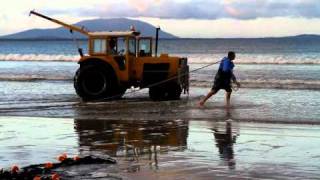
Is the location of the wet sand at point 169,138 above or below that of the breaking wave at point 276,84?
below

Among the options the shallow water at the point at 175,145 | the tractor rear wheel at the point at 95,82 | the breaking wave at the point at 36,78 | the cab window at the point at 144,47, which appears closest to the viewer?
the shallow water at the point at 175,145

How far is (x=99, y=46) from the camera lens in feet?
62.7

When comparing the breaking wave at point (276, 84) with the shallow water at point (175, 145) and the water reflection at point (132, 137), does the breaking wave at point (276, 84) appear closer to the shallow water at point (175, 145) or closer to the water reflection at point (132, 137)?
the shallow water at point (175, 145)

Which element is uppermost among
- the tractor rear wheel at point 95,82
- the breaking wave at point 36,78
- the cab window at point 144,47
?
the cab window at point 144,47

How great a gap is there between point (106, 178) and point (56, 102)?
37.5 ft

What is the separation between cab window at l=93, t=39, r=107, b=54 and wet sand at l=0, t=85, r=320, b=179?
6.16 ft

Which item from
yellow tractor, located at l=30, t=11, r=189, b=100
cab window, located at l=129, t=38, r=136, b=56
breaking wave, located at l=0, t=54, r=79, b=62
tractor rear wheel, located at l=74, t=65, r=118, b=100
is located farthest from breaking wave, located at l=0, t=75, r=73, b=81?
breaking wave, located at l=0, t=54, r=79, b=62

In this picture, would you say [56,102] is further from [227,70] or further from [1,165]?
[1,165]

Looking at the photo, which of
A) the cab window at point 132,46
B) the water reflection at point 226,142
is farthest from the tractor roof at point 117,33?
the water reflection at point 226,142

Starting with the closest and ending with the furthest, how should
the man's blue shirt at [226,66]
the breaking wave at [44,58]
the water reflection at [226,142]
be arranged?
the water reflection at [226,142] < the man's blue shirt at [226,66] < the breaking wave at [44,58]

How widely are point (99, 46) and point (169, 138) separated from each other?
8.56m

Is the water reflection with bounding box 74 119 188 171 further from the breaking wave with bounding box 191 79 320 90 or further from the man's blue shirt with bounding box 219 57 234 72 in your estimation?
the breaking wave with bounding box 191 79 320 90

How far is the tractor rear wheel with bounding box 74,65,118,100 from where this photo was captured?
62.6 feet

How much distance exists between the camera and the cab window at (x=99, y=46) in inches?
747
